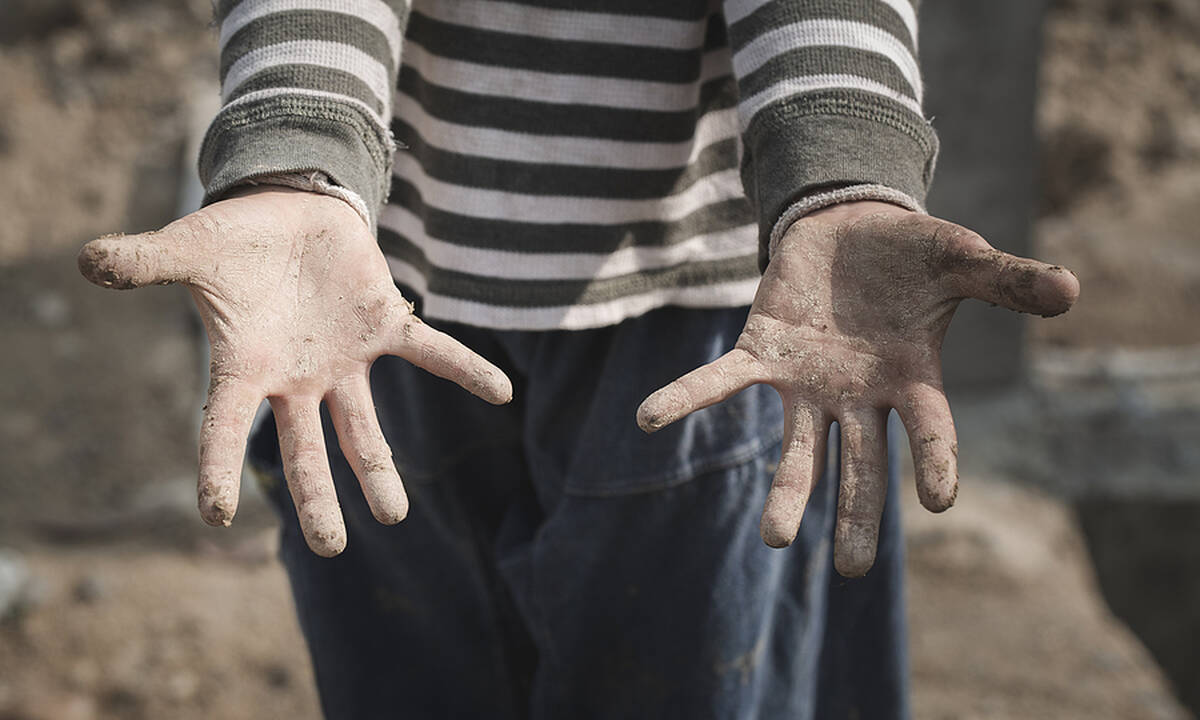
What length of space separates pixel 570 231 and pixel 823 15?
0.28m

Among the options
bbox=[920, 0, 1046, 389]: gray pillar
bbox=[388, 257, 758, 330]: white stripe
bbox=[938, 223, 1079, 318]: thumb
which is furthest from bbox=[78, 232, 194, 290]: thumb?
bbox=[920, 0, 1046, 389]: gray pillar

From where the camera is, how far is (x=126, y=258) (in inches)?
26.9

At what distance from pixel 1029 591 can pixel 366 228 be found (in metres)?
2.15

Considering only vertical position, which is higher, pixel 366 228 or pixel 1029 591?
pixel 366 228

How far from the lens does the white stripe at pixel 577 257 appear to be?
897 mm

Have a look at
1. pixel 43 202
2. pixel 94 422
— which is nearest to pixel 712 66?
pixel 94 422

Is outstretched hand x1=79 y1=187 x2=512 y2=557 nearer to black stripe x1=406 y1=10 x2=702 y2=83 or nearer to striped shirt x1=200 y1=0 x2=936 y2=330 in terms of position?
striped shirt x1=200 y1=0 x2=936 y2=330

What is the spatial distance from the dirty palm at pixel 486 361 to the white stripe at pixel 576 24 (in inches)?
8.6

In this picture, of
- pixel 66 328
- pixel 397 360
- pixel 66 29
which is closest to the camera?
pixel 397 360

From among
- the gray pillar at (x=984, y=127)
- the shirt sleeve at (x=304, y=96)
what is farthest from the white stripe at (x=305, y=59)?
the gray pillar at (x=984, y=127)

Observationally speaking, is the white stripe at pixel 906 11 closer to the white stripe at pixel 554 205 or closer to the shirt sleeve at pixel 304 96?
the white stripe at pixel 554 205

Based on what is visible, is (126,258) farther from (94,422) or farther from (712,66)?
(94,422)

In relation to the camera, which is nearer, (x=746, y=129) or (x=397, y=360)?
(x=746, y=129)

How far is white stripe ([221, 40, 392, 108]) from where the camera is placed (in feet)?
2.52
